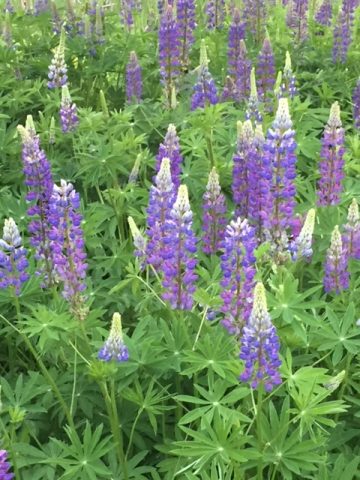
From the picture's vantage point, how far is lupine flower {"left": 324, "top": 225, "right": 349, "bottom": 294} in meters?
3.10

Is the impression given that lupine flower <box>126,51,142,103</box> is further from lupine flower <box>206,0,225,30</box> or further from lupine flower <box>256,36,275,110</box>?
lupine flower <box>206,0,225,30</box>

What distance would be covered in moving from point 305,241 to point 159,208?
614 mm

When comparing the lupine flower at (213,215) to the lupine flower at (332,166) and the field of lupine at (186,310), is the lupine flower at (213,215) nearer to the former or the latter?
the field of lupine at (186,310)

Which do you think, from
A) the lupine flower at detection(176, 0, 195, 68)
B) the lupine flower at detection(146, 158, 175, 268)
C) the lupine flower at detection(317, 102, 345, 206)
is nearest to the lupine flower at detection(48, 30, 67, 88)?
the lupine flower at detection(176, 0, 195, 68)

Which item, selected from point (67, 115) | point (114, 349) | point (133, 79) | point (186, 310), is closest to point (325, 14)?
point (133, 79)

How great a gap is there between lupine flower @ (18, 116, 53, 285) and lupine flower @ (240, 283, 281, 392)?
1.18m

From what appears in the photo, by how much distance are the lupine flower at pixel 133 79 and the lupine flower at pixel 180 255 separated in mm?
2684

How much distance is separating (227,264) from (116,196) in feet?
5.03

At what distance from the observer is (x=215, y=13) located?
283 inches

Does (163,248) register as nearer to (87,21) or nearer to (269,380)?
(269,380)

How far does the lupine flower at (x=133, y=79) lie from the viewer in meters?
5.35

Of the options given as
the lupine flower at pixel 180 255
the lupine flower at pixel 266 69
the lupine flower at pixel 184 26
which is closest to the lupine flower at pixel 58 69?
the lupine flower at pixel 184 26

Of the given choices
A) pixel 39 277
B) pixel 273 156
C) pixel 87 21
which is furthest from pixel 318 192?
pixel 87 21

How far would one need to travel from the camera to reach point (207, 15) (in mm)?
7328
